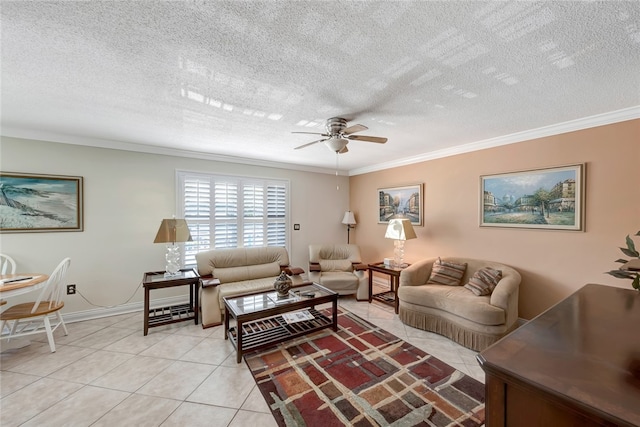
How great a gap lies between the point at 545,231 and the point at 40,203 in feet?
20.0

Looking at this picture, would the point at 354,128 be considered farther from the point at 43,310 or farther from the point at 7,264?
the point at 7,264

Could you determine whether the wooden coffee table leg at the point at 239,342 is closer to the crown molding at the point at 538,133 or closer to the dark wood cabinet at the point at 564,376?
the dark wood cabinet at the point at 564,376

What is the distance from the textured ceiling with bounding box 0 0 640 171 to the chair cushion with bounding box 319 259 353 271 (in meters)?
2.52

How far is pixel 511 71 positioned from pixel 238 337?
3.12 metres

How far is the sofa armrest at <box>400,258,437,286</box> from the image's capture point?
3258 millimetres

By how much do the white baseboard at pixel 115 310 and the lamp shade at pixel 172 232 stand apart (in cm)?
116

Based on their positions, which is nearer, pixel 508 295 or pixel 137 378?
pixel 137 378

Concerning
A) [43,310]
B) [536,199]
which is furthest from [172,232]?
[536,199]

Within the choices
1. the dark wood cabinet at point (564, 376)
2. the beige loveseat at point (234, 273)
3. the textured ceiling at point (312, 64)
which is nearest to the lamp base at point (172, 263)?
the beige loveseat at point (234, 273)

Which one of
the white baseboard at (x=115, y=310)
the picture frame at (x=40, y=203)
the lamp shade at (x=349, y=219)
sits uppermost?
the picture frame at (x=40, y=203)

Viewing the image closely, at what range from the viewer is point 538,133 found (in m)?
2.86

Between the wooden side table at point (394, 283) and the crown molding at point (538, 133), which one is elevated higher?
the crown molding at point (538, 133)

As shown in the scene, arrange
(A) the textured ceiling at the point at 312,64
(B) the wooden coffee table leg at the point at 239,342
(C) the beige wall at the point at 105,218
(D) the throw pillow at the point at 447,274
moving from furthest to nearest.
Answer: (D) the throw pillow at the point at 447,274, (C) the beige wall at the point at 105,218, (B) the wooden coffee table leg at the point at 239,342, (A) the textured ceiling at the point at 312,64

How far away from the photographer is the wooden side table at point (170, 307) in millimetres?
2869
